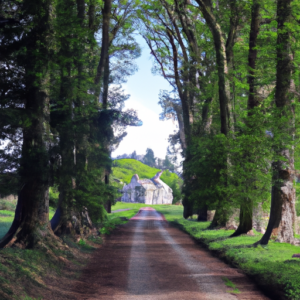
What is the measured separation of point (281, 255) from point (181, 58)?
20.7m

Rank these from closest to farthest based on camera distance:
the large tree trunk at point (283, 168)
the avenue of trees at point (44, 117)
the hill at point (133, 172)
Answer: the avenue of trees at point (44, 117)
the large tree trunk at point (283, 168)
the hill at point (133, 172)

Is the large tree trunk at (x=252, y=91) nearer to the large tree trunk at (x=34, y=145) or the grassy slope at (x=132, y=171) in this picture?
the large tree trunk at (x=34, y=145)

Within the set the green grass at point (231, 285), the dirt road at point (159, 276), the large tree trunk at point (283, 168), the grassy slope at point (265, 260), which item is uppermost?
the large tree trunk at point (283, 168)

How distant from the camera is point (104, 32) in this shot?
65.2 feet

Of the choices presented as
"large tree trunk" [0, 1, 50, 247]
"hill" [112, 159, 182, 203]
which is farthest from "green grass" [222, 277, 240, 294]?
"hill" [112, 159, 182, 203]

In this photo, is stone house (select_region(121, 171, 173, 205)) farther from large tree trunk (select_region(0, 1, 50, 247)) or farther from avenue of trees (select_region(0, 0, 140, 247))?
large tree trunk (select_region(0, 1, 50, 247))

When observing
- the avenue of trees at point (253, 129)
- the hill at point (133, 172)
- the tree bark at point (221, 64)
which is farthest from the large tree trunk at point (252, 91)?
the hill at point (133, 172)

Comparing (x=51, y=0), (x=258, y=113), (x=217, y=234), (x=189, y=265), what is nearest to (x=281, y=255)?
(x=189, y=265)

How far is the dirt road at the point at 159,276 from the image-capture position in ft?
25.7

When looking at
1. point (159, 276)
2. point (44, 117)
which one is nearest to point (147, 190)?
point (44, 117)

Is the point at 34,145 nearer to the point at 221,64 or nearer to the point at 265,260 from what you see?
the point at 265,260

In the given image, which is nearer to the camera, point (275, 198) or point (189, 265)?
point (189, 265)

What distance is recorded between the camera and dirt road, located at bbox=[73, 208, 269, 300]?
7848mm

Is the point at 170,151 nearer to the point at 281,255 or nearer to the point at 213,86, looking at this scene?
the point at 213,86
